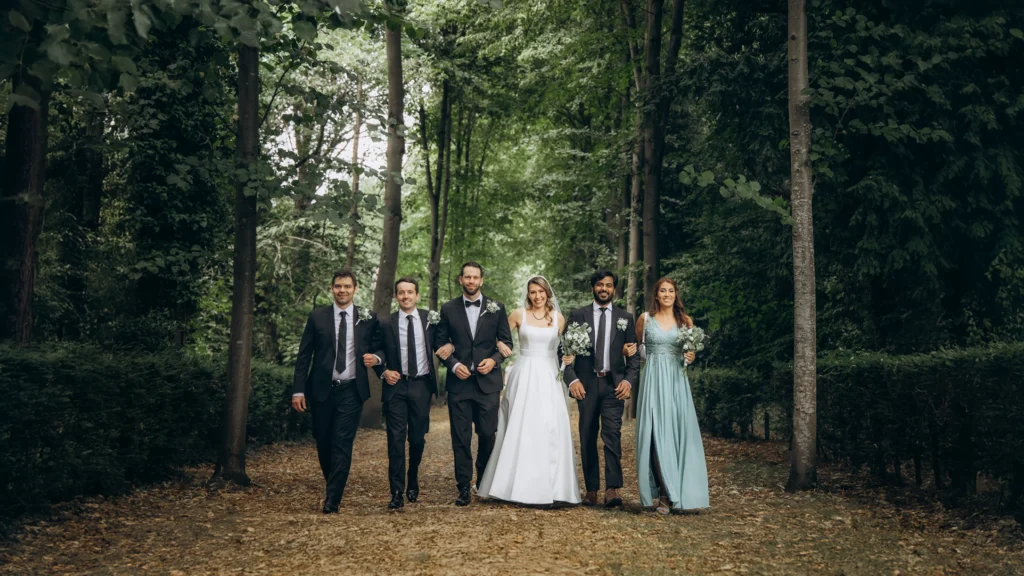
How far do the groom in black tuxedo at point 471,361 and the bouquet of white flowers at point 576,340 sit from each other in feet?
1.94

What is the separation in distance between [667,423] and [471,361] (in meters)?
2.01

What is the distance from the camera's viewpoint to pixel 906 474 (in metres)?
10.5

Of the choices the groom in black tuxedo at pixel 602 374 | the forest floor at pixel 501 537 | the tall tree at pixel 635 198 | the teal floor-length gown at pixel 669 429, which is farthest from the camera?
the tall tree at pixel 635 198

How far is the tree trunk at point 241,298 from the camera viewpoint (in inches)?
396

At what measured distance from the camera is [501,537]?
6770mm

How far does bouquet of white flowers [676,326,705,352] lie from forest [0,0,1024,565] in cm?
145

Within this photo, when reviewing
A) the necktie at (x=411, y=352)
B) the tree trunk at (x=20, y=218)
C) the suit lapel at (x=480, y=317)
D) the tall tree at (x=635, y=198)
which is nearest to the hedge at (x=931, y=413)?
the suit lapel at (x=480, y=317)

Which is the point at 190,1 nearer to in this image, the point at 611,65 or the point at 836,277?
the point at 836,277

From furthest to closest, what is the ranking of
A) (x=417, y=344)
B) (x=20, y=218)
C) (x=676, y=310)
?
(x=20, y=218)
(x=676, y=310)
(x=417, y=344)

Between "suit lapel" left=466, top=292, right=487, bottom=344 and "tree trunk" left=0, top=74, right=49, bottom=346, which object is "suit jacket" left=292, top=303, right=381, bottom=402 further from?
"tree trunk" left=0, top=74, right=49, bottom=346

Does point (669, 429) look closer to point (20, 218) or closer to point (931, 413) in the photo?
point (931, 413)

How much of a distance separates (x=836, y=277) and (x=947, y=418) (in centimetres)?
548

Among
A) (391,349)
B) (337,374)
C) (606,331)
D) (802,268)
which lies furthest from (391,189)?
(606,331)

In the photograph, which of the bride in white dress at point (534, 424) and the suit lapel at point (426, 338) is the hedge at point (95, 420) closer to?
the suit lapel at point (426, 338)
